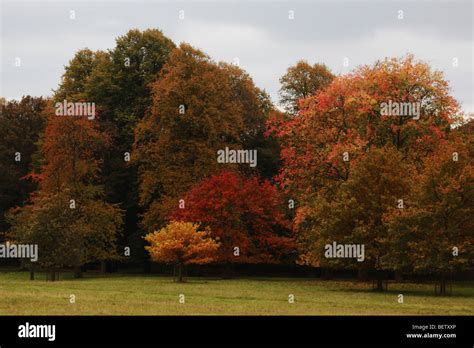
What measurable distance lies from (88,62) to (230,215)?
26.6 meters

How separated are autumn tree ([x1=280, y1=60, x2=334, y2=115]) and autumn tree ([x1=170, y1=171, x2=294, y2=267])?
1571cm

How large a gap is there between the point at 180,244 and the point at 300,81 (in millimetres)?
28598

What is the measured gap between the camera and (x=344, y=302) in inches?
1291
